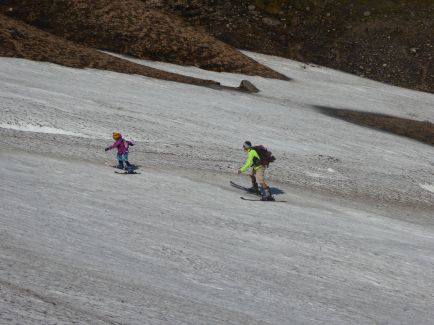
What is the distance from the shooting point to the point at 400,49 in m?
65.6

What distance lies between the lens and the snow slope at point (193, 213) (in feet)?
34.8

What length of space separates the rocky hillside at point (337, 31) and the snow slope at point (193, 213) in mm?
26529

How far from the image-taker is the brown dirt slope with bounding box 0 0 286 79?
52.0 meters

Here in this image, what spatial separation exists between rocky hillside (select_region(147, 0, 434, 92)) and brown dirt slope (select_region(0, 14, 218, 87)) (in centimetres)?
2170

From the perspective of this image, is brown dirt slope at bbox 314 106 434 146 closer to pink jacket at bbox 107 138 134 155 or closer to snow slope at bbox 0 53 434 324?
snow slope at bbox 0 53 434 324

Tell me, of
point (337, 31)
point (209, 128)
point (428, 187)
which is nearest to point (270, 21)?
point (337, 31)

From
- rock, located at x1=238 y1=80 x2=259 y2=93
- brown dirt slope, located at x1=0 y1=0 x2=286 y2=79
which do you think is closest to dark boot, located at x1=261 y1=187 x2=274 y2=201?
rock, located at x1=238 y1=80 x2=259 y2=93

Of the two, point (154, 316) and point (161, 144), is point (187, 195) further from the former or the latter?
point (154, 316)

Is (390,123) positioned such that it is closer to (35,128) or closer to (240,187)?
(240,187)

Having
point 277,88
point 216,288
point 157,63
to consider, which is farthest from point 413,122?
point 216,288

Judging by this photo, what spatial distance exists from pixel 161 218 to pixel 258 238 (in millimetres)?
2554

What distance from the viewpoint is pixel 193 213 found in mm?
17719

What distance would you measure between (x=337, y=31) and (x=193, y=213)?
55.2 meters

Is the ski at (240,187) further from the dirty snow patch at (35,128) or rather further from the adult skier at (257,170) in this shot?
the dirty snow patch at (35,128)
